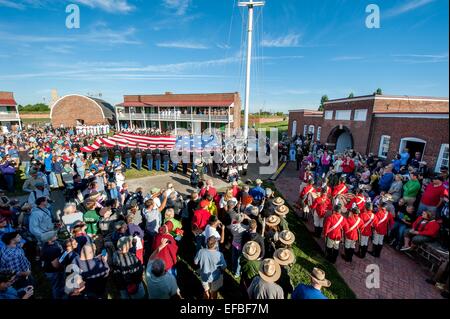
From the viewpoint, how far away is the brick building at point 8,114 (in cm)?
3206

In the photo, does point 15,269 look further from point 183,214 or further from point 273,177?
point 273,177

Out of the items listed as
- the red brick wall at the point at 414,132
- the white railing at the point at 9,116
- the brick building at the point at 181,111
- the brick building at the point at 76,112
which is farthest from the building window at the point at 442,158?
the white railing at the point at 9,116

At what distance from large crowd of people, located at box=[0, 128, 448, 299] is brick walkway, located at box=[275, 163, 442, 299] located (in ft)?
0.92

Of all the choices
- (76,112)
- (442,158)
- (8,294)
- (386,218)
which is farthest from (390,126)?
(76,112)

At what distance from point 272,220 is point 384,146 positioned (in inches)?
493

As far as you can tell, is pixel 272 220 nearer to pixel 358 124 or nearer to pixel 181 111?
pixel 358 124

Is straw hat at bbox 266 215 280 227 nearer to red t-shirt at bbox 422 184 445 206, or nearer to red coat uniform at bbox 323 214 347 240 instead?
red coat uniform at bbox 323 214 347 240

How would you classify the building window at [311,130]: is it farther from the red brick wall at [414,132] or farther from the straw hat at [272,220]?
the straw hat at [272,220]

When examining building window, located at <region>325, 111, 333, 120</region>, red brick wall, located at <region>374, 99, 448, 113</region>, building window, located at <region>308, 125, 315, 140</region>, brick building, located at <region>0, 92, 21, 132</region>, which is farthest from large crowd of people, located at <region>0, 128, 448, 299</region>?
brick building, located at <region>0, 92, 21, 132</region>

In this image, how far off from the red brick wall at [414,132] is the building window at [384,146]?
19 cm

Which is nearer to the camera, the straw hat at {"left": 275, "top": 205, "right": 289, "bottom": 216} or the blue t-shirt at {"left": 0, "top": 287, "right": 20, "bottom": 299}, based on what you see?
the blue t-shirt at {"left": 0, "top": 287, "right": 20, "bottom": 299}

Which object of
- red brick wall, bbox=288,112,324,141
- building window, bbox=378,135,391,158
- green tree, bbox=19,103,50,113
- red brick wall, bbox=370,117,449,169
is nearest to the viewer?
red brick wall, bbox=370,117,449,169

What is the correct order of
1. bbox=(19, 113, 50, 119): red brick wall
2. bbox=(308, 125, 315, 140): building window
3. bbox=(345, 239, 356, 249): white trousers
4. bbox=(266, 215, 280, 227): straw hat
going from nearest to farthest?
1. bbox=(266, 215, 280, 227): straw hat
2. bbox=(345, 239, 356, 249): white trousers
3. bbox=(308, 125, 315, 140): building window
4. bbox=(19, 113, 50, 119): red brick wall

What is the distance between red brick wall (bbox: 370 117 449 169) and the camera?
9.85 m
